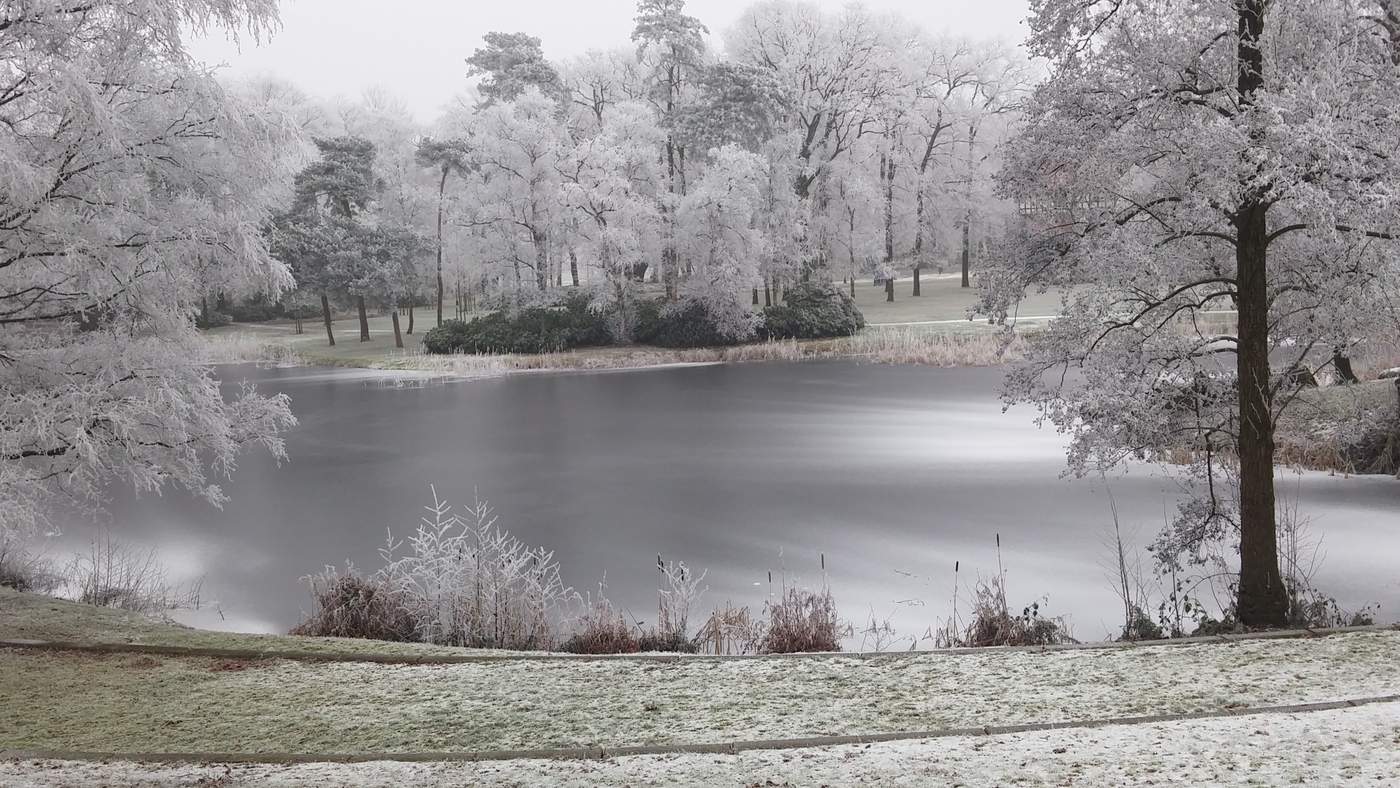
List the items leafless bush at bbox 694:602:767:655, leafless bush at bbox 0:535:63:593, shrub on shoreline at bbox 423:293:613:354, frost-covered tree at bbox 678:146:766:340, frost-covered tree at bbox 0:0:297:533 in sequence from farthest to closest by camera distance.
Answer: frost-covered tree at bbox 678:146:766:340 → shrub on shoreline at bbox 423:293:613:354 → leafless bush at bbox 0:535:63:593 → leafless bush at bbox 694:602:767:655 → frost-covered tree at bbox 0:0:297:533

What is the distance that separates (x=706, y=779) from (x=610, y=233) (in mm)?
27783

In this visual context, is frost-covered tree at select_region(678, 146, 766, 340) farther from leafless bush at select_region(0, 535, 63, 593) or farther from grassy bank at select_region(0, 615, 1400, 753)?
grassy bank at select_region(0, 615, 1400, 753)

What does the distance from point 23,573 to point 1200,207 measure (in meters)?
10.1

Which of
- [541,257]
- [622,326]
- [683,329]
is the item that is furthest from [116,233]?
[541,257]

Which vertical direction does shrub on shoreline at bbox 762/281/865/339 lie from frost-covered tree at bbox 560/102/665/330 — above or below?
below

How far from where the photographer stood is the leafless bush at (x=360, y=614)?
Result: 7.78 m

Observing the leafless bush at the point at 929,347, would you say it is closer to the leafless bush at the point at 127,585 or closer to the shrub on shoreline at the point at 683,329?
the shrub on shoreline at the point at 683,329

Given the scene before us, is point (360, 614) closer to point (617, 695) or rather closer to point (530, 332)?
point (617, 695)

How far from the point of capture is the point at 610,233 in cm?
3067

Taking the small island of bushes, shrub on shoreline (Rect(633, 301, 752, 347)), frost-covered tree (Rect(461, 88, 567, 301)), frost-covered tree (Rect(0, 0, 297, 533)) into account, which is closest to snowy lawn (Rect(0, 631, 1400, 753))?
frost-covered tree (Rect(0, 0, 297, 533))

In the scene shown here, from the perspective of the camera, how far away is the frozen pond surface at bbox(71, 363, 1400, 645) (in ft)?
32.5

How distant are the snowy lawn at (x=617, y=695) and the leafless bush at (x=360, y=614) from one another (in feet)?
6.45

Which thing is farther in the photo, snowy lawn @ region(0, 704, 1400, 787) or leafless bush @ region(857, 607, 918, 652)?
leafless bush @ region(857, 607, 918, 652)

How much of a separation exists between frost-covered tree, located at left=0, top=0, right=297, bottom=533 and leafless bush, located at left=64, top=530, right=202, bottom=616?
5.26ft
